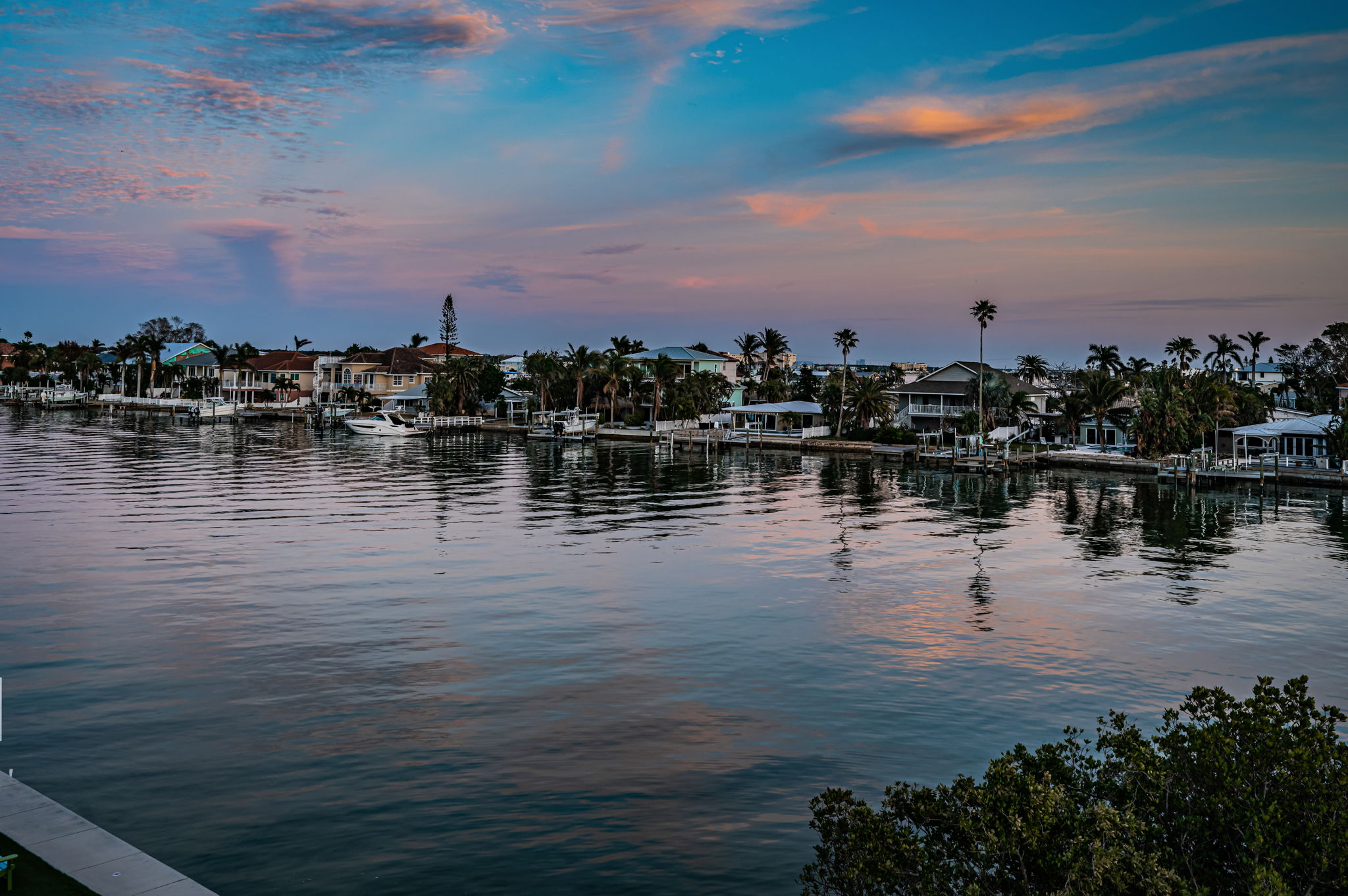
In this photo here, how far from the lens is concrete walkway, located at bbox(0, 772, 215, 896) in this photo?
9062 millimetres

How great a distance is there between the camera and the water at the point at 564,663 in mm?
12922

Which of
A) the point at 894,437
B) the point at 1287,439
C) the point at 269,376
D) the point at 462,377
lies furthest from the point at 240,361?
the point at 1287,439

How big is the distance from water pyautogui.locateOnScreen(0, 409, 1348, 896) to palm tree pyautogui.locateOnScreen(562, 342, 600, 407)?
7388 cm

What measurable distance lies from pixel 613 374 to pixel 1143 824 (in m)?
113

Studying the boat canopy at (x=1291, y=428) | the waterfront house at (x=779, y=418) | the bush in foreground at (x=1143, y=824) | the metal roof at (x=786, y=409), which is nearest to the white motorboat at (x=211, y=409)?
the waterfront house at (x=779, y=418)

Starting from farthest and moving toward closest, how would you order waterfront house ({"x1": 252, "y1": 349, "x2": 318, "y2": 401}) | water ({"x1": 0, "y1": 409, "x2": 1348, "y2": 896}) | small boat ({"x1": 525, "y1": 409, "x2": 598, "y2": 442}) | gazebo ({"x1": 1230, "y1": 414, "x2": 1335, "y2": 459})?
waterfront house ({"x1": 252, "y1": 349, "x2": 318, "y2": 401}) < small boat ({"x1": 525, "y1": 409, "x2": 598, "y2": 442}) < gazebo ({"x1": 1230, "y1": 414, "x2": 1335, "y2": 459}) < water ({"x1": 0, "y1": 409, "x2": 1348, "y2": 896})

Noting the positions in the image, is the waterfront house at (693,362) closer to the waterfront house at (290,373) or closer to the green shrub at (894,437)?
the green shrub at (894,437)

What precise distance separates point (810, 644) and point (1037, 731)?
6812 millimetres

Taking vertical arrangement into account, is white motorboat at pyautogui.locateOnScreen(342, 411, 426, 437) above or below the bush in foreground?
above

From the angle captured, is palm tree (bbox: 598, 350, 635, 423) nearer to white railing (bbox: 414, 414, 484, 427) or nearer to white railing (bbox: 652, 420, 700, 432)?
white railing (bbox: 652, 420, 700, 432)

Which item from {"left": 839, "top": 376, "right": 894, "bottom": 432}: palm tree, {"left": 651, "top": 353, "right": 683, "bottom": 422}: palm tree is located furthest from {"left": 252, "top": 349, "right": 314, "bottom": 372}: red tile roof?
{"left": 839, "top": 376, "right": 894, "bottom": 432}: palm tree

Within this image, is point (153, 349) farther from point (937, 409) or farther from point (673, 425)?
point (937, 409)

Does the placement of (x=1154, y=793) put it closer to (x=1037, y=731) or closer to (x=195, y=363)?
(x=1037, y=731)

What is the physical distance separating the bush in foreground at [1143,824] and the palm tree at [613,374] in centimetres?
11128
